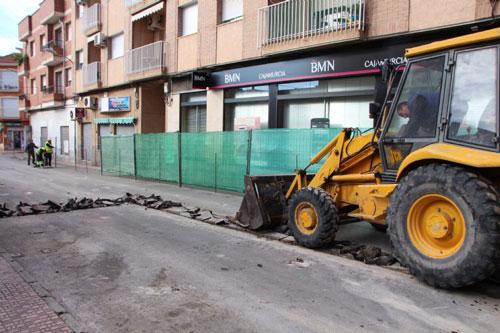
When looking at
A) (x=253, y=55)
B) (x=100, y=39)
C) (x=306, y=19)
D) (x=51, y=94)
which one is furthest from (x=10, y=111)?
(x=306, y=19)

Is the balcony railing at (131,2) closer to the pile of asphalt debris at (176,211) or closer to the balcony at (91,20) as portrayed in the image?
the balcony at (91,20)

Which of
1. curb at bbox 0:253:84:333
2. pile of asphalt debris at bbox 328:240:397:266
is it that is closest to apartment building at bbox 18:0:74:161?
curb at bbox 0:253:84:333

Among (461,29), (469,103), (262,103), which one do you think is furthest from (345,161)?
(262,103)

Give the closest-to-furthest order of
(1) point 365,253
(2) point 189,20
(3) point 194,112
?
(1) point 365,253, (2) point 189,20, (3) point 194,112

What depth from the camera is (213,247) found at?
6.09 m

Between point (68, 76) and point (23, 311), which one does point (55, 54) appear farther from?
point (23, 311)

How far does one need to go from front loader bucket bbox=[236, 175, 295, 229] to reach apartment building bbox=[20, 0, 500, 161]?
3.01 meters

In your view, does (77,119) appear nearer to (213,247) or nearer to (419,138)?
(213,247)

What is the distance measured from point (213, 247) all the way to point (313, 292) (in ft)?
7.31

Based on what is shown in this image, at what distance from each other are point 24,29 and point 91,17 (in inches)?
702

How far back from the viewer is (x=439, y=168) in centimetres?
422

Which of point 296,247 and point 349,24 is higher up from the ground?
point 349,24

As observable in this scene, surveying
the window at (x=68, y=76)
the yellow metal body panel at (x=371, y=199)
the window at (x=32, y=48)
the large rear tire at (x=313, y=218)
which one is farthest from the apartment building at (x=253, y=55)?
the window at (x=32, y=48)

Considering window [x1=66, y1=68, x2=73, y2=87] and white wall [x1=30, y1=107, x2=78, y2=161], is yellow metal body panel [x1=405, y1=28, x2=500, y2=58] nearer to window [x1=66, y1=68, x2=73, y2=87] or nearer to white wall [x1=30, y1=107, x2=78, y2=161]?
white wall [x1=30, y1=107, x2=78, y2=161]
